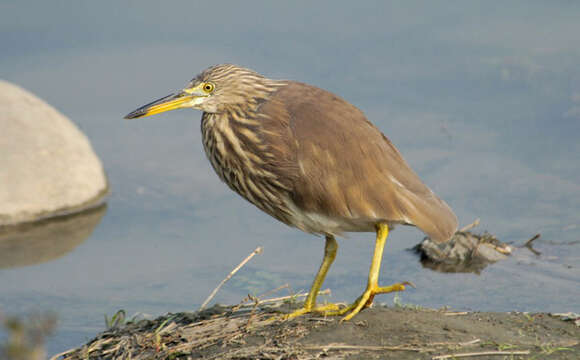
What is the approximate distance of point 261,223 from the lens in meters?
7.95

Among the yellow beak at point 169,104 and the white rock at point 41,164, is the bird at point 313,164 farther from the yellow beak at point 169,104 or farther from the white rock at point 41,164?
the white rock at point 41,164

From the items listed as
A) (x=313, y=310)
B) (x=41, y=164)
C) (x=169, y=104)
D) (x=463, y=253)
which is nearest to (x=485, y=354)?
(x=313, y=310)

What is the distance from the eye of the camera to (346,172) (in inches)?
182

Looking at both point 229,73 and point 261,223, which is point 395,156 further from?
point 261,223

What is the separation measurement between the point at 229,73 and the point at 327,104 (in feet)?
1.96

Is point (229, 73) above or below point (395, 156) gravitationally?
above

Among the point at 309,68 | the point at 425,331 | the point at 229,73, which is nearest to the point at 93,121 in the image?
the point at 309,68

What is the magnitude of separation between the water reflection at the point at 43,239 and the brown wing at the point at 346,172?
12.7 ft

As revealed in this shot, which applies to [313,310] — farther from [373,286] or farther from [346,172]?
[346,172]

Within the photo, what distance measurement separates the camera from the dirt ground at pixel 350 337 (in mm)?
4199

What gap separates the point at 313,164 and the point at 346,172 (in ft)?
0.57

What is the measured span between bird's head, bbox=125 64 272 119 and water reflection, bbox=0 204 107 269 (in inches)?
133

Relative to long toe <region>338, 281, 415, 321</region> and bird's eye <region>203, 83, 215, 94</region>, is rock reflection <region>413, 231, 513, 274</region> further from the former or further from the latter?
bird's eye <region>203, 83, 215, 94</region>

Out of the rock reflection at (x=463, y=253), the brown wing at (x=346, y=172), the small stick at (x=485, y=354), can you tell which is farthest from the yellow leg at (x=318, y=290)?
the rock reflection at (x=463, y=253)
